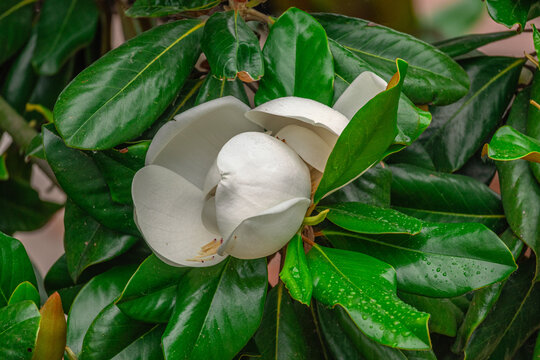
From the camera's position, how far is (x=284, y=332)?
2.16 ft

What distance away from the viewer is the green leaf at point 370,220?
1.71 ft

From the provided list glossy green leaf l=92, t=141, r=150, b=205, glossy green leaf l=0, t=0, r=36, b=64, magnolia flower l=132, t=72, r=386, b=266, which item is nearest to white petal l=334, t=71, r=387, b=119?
magnolia flower l=132, t=72, r=386, b=266

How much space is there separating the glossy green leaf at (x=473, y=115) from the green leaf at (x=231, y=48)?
0.96ft

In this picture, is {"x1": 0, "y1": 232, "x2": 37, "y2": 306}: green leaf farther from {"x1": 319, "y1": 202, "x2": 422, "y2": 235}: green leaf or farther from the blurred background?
the blurred background

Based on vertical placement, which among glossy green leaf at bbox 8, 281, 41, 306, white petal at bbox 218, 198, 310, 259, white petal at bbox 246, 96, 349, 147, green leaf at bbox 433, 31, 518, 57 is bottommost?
glossy green leaf at bbox 8, 281, 41, 306

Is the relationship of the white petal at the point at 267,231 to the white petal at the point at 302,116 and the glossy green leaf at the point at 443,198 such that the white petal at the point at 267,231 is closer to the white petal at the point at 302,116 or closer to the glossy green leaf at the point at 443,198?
the white petal at the point at 302,116

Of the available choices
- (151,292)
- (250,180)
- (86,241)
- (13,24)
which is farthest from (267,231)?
(13,24)

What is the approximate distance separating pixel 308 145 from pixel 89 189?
0.26 meters

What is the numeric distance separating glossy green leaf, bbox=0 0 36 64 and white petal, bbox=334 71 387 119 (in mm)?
670

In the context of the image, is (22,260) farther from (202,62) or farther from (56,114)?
(202,62)

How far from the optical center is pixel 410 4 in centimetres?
90

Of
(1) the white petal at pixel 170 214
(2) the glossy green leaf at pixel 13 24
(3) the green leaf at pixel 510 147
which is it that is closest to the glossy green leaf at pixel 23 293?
(1) the white petal at pixel 170 214

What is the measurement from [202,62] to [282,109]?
1.03 feet

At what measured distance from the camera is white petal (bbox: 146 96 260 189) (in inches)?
21.9
